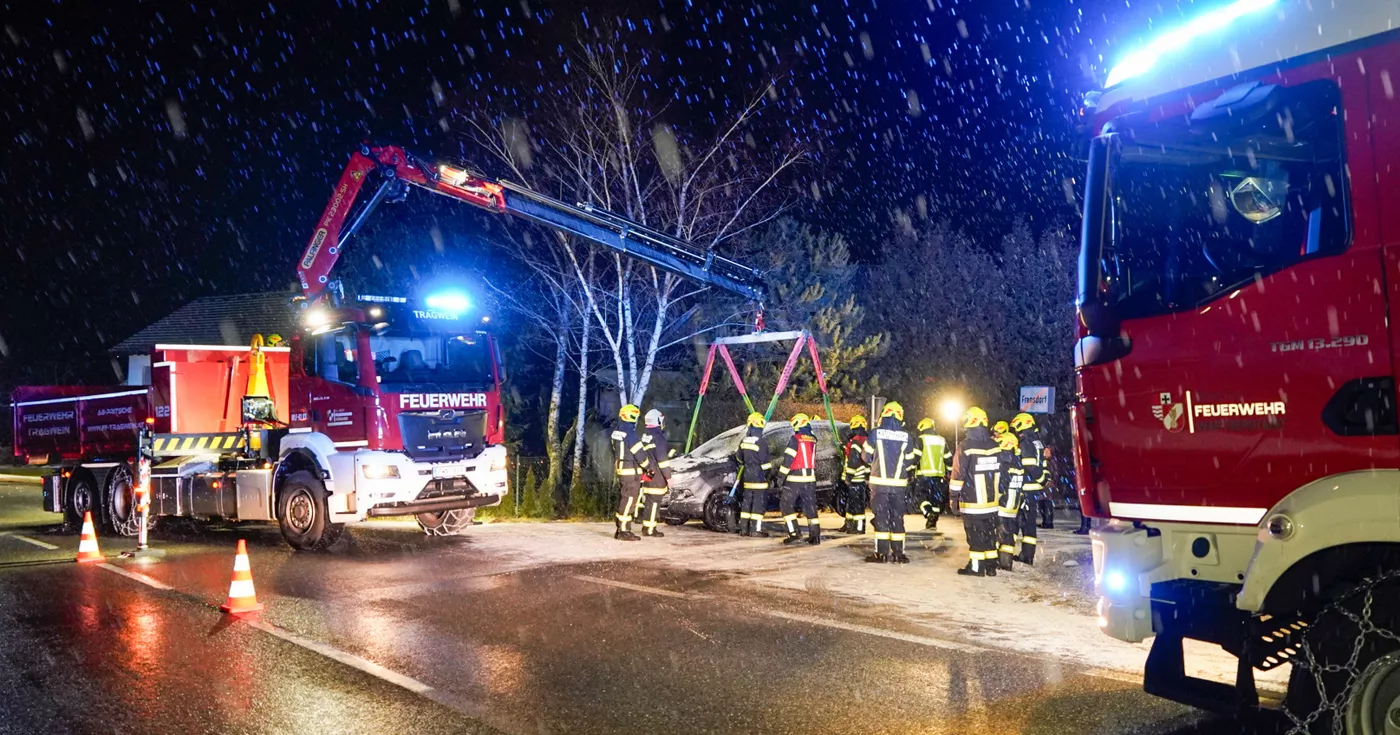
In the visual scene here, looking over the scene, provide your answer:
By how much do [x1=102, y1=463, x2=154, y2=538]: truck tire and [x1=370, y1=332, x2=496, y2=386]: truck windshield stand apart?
520 centimetres

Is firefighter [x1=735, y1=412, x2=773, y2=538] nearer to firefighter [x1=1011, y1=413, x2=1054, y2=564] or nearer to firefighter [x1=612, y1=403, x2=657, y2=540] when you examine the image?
firefighter [x1=612, y1=403, x2=657, y2=540]

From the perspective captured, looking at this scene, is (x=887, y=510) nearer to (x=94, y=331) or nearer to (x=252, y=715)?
(x=252, y=715)

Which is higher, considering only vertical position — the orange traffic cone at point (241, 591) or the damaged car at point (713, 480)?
the damaged car at point (713, 480)

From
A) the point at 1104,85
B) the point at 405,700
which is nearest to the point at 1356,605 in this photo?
the point at 1104,85

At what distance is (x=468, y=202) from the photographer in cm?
1459

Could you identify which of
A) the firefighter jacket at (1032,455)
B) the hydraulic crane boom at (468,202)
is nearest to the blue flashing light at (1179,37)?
the firefighter jacket at (1032,455)

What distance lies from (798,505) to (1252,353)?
9066 mm

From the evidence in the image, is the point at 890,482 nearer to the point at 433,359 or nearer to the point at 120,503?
the point at 433,359

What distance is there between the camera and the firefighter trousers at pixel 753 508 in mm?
13844

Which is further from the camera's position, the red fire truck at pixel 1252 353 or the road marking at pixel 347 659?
A: the road marking at pixel 347 659

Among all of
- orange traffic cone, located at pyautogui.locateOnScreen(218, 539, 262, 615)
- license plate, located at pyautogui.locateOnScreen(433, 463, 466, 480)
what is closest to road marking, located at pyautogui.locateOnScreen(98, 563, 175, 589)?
orange traffic cone, located at pyautogui.locateOnScreen(218, 539, 262, 615)

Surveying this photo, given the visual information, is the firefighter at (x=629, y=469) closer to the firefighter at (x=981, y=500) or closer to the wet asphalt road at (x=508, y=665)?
the wet asphalt road at (x=508, y=665)

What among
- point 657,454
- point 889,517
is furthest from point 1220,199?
point 657,454

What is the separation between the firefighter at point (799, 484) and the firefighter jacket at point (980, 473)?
261 cm
